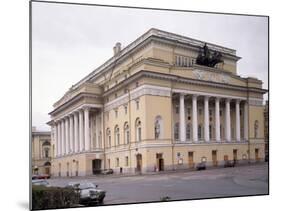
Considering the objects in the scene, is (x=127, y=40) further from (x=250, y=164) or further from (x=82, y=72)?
(x=250, y=164)

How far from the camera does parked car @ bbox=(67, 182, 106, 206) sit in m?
9.98

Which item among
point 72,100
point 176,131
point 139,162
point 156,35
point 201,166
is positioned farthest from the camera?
point 201,166

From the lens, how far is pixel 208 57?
38.0 feet

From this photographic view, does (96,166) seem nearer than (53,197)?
No

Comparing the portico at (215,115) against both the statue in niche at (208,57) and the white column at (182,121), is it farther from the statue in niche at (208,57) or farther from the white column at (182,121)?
the statue in niche at (208,57)

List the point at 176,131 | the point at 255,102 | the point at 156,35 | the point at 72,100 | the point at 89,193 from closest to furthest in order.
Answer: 1. the point at 89,193
2. the point at 72,100
3. the point at 156,35
4. the point at 176,131
5. the point at 255,102

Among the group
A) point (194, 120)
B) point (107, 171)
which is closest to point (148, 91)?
point (194, 120)

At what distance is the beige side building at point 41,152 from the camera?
9.56 meters

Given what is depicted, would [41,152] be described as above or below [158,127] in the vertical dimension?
below

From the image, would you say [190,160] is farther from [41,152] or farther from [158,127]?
[41,152]

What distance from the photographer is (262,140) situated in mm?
11781

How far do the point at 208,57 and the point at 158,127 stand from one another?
7.01ft

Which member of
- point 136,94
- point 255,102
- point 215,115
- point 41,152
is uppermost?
point 136,94

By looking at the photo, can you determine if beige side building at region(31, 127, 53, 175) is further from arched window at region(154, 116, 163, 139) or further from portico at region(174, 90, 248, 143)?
portico at region(174, 90, 248, 143)
